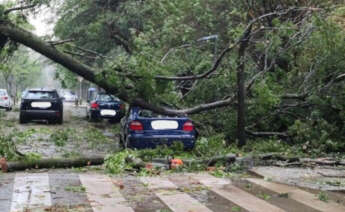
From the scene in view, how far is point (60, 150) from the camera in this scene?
45.5 ft

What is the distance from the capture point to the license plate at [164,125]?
41.4 ft

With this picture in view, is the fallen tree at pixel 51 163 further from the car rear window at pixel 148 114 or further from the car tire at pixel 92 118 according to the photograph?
the car tire at pixel 92 118

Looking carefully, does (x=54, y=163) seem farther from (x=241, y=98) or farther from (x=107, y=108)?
(x=107, y=108)

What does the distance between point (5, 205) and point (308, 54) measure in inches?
438

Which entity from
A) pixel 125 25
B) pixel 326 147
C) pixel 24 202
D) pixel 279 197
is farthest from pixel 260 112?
pixel 125 25

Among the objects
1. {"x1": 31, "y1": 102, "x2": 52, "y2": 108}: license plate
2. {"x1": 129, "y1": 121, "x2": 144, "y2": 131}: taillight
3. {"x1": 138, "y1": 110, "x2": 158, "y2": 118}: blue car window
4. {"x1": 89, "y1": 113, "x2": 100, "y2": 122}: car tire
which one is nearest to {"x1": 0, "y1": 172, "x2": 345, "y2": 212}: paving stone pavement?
{"x1": 129, "y1": 121, "x2": 144, "y2": 131}: taillight

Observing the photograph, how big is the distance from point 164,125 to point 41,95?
35.8ft

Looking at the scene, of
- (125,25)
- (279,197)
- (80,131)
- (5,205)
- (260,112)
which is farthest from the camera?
(125,25)

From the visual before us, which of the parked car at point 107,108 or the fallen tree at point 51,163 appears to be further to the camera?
the parked car at point 107,108

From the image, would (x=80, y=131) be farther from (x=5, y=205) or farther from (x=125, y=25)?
(x=5, y=205)

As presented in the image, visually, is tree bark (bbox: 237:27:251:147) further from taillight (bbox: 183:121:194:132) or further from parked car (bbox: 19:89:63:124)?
parked car (bbox: 19:89:63:124)

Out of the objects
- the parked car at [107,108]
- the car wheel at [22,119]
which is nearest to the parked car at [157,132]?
the car wheel at [22,119]

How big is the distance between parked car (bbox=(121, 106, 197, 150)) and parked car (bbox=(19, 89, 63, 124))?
399 inches

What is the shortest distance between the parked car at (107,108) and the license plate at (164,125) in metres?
12.0
